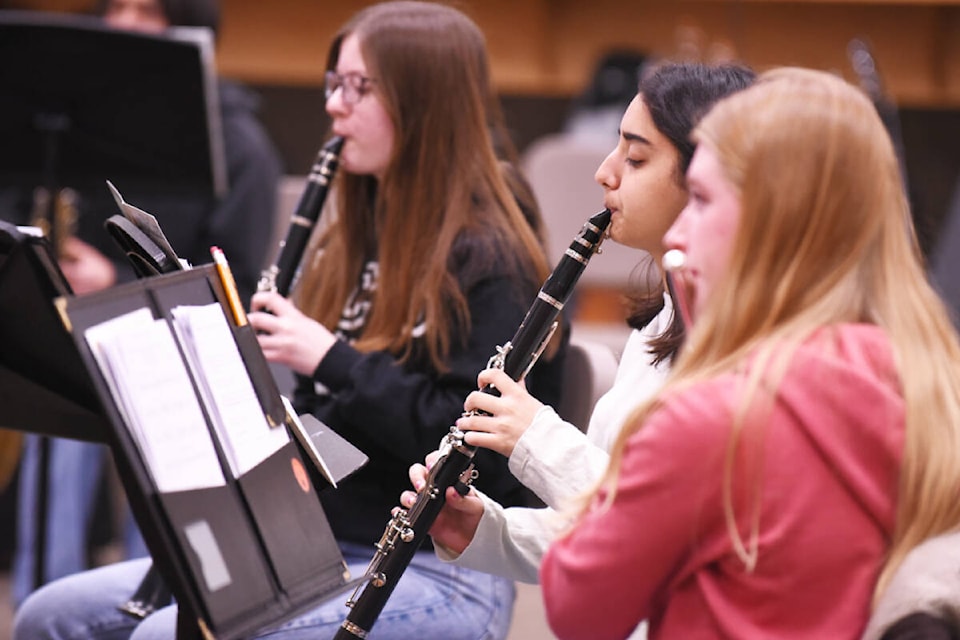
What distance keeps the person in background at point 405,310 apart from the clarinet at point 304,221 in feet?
0.09

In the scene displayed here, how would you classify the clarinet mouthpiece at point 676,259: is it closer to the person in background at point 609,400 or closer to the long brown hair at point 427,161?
the person in background at point 609,400

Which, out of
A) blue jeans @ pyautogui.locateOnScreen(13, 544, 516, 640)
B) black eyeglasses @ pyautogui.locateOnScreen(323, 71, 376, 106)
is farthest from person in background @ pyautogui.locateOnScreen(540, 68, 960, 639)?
black eyeglasses @ pyautogui.locateOnScreen(323, 71, 376, 106)

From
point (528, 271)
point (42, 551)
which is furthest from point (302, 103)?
point (528, 271)

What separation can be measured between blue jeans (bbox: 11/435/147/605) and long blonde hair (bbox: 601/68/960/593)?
1.99 m

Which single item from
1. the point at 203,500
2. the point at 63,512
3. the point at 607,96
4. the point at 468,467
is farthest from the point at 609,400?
the point at 607,96

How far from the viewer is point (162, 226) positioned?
8.68 feet

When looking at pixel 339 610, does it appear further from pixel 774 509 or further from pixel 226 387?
pixel 774 509

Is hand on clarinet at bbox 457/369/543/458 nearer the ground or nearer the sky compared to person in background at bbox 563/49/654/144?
nearer the sky

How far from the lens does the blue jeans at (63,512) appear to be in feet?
9.11

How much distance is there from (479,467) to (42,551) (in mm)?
1380

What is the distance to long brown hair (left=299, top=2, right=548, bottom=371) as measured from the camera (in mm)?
1733

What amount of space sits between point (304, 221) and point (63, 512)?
1.24m

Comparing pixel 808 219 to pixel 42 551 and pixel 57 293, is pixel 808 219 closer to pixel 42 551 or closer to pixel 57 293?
pixel 57 293

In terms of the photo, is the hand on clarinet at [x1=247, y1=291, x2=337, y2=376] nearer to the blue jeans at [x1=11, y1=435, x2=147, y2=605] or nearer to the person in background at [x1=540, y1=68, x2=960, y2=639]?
the person in background at [x1=540, y1=68, x2=960, y2=639]
